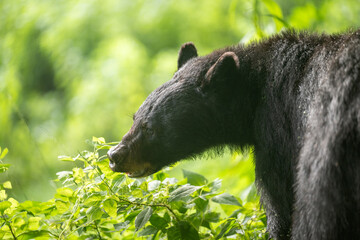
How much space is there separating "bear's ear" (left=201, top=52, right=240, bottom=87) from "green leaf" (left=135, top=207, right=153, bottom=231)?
2.76 feet

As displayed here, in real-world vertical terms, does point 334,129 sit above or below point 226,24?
below

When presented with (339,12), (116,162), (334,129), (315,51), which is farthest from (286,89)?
(339,12)

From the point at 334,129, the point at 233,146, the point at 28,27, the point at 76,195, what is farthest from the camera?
the point at 28,27

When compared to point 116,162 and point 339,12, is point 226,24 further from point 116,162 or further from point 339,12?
point 116,162

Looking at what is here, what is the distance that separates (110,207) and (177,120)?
Result: 0.77 metres

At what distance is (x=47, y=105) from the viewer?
8922mm

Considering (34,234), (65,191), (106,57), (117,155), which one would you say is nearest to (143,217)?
(65,191)

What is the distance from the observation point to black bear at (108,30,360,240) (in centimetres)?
187

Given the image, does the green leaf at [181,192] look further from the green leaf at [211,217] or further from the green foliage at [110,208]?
the green leaf at [211,217]

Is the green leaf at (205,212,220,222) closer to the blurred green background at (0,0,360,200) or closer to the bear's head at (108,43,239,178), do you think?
the bear's head at (108,43,239,178)

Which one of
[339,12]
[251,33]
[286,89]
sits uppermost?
[339,12]

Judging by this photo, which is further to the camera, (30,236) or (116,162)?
(116,162)

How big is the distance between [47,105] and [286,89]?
23.5 feet

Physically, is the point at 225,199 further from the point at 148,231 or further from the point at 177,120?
the point at 177,120
